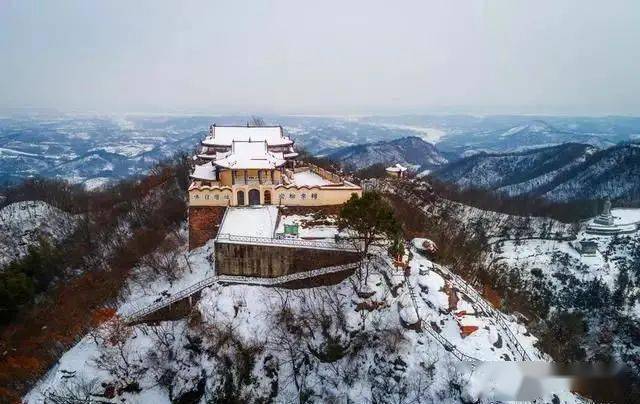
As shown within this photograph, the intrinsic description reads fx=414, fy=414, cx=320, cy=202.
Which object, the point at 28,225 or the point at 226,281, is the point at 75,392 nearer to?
the point at 226,281

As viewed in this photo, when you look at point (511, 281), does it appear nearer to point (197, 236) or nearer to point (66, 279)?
point (197, 236)

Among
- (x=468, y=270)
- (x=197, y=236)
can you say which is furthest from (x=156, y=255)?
(x=468, y=270)

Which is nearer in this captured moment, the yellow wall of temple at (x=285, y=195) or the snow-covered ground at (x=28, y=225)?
the yellow wall of temple at (x=285, y=195)

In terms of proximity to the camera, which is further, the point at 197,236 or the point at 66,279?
the point at 66,279

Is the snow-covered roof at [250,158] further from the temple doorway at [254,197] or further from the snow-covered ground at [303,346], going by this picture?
the snow-covered ground at [303,346]

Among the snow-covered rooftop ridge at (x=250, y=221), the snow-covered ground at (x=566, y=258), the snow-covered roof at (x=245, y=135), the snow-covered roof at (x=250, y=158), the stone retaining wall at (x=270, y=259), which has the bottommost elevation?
the snow-covered ground at (x=566, y=258)

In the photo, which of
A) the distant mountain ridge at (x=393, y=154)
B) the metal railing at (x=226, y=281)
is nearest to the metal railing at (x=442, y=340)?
the metal railing at (x=226, y=281)

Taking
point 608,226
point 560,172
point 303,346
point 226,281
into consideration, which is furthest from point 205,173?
point 560,172
